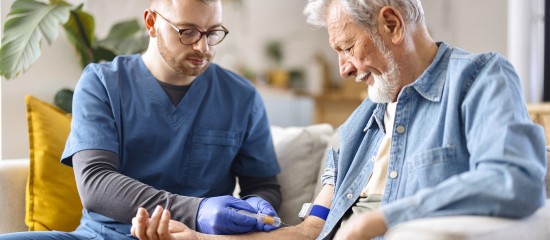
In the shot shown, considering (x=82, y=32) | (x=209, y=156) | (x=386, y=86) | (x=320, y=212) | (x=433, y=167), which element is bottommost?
(x=320, y=212)

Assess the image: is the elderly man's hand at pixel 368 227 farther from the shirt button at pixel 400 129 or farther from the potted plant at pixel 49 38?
the potted plant at pixel 49 38

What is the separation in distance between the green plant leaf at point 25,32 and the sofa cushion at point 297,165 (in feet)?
2.76

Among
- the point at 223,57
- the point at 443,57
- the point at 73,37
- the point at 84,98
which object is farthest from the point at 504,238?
the point at 223,57

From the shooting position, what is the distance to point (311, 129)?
243 cm

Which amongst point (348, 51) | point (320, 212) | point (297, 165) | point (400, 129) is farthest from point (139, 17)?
point (400, 129)

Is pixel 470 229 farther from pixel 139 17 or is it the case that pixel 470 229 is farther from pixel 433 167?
pixel 139 17

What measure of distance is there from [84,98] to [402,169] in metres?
0.97

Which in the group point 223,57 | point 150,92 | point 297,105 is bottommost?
point 297,105

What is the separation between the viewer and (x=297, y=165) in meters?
2.33

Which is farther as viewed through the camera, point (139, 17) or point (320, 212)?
point (139, 17)

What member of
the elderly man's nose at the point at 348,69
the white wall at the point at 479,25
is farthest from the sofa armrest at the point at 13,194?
the white wall at the point at 479,25

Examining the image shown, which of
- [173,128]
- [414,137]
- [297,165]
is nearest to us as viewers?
[414,137]

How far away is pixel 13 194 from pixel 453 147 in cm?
141

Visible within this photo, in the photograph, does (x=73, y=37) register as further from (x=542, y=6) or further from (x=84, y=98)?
(x=542, y=6)
